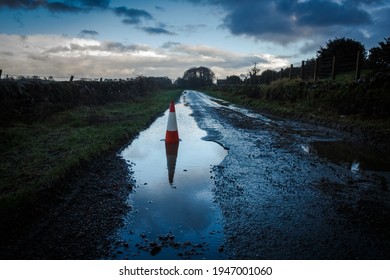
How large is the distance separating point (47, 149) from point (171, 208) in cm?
438

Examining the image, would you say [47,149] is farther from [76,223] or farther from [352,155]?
[352,155]

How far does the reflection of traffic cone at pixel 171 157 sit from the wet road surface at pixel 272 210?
10 cm

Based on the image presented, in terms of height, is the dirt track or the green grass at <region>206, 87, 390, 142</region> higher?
the green grass at <region>206, 87, 390, 142</region>

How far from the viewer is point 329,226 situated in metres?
3.76

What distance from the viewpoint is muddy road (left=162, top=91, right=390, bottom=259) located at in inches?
129

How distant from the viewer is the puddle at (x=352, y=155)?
6.59 metres

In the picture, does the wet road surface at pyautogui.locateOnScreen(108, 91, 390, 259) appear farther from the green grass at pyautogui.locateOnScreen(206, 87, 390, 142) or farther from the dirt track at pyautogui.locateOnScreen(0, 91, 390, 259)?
the green grass at pyautogui.locateOnScreen(206, 87, 390, 142)

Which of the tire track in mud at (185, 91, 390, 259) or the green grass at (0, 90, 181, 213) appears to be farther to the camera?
the green grass at (0, 90, 181, 213)

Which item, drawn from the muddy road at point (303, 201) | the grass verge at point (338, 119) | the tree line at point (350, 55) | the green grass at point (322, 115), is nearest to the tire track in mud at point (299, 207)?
the muddy road at point (303, 201)

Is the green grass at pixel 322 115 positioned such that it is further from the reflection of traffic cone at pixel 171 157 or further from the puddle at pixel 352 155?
the reflection of traffic cone at pixel 171 157

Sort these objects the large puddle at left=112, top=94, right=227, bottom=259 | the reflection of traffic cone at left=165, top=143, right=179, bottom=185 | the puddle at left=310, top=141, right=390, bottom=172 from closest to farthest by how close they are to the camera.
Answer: the large puddle at left=112, top=94, right=227, bottom=259 < the reflection of traffic cone at left=165, top=143, right=179, bottom=185 < the puddle at left=310, top=141, right=390, bottom=172

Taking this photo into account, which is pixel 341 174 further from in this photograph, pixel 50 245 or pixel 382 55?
pixel 382 55

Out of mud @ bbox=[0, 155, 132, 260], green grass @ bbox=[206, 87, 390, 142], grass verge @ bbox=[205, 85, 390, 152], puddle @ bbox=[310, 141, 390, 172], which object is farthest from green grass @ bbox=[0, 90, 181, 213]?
green grass @ bbox=[206, 87, 390, 142]
